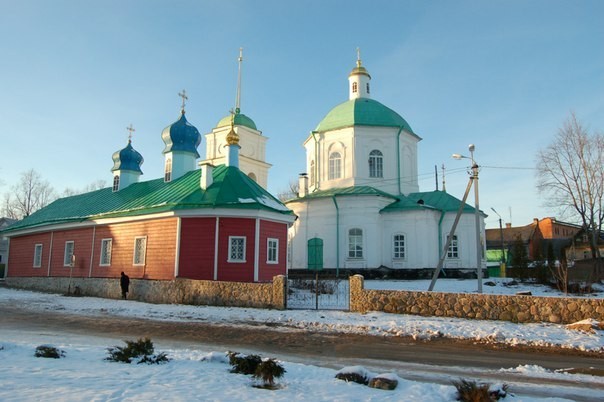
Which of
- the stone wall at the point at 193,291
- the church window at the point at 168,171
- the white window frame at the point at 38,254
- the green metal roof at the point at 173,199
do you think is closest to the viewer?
the stone wall at the point at 193,291

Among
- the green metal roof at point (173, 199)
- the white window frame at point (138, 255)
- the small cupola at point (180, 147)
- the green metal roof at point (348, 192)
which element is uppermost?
the small cupola at point (180, 147)

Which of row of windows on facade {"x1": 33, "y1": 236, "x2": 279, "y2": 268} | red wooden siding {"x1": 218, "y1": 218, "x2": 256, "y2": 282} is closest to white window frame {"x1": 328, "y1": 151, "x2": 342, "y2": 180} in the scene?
row of windows on facade {"x1": 33, "y1": 236, "x2": 279, "y2": 268}

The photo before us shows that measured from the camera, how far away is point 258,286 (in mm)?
15664

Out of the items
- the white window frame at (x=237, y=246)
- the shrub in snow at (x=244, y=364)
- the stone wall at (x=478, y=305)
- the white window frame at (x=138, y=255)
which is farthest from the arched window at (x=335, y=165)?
the shrub in snow at (x=244, y=364)

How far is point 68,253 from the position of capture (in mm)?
24422

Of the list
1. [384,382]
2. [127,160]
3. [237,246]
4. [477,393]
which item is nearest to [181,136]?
[127,160]

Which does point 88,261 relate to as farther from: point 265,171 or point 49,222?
point 265,171

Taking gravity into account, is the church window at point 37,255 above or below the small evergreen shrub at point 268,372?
above

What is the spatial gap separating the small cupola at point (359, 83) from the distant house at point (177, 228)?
1212 cm

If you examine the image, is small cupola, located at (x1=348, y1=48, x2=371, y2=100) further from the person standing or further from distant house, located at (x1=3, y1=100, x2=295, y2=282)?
the person standing

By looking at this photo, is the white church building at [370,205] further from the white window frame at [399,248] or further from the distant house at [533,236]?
the distant house at [533,236]

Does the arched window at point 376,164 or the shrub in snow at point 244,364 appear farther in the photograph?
the arched window at point 376,164

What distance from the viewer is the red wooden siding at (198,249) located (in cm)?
1842

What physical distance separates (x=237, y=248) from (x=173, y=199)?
11.9 ft
